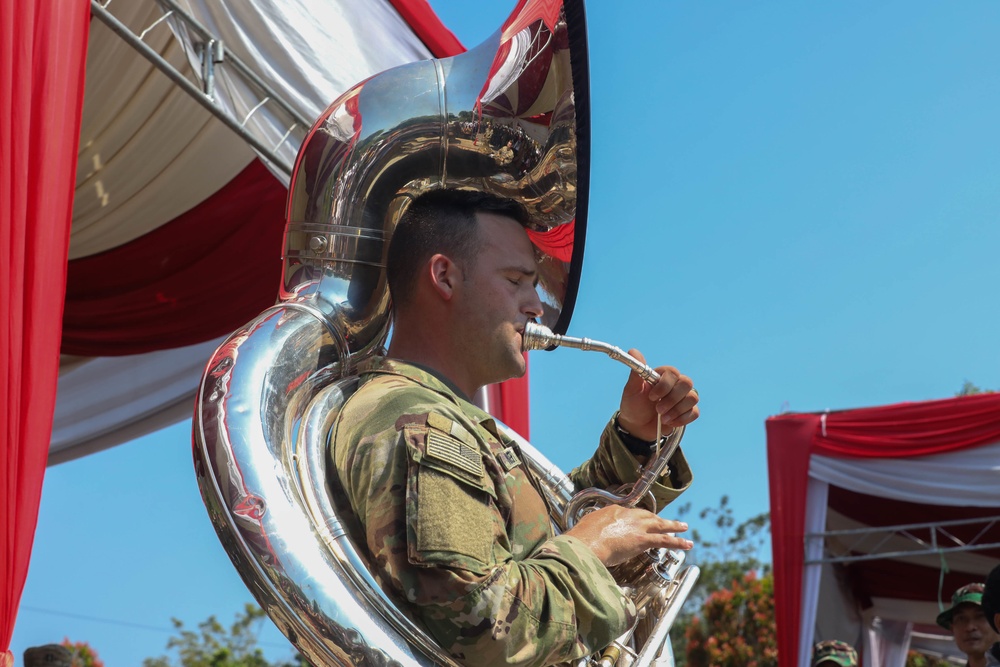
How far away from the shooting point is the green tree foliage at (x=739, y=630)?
12055 millimetres

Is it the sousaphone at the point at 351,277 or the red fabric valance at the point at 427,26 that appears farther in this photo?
the red fabric valance at the point at 427,26

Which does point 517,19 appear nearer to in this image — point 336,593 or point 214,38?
point 336,593

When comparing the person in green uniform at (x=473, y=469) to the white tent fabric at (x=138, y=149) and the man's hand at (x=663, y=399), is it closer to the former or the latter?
the man's hand at (x=663, y=399)

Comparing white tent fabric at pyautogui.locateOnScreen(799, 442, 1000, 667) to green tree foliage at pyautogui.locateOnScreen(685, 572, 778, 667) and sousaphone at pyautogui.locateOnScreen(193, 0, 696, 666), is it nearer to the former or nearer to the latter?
green tree foliage at pyautogui.locateOnScreen(685, 572, 778, 667)

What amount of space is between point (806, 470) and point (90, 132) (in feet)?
18.8

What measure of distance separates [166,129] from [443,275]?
11.3ft

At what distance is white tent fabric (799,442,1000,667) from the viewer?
7.74 metres

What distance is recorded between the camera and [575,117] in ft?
6.53

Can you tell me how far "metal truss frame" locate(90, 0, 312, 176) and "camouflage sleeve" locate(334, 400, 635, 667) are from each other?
2391mm

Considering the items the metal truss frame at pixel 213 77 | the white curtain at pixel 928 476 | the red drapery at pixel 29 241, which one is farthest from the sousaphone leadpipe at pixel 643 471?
the white curtain at pixel 928 476

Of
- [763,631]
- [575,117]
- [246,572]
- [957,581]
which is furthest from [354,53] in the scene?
[763,631]

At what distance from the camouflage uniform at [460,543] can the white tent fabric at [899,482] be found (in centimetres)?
695

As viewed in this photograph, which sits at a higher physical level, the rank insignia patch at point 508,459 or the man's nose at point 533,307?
the man's nose at point 533,307

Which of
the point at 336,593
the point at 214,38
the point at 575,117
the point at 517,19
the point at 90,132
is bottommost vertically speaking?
the point at 336,593
